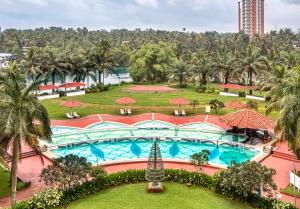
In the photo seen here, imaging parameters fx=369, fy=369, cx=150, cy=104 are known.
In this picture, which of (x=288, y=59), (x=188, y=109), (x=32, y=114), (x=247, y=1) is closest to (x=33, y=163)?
(x=32, y=114)

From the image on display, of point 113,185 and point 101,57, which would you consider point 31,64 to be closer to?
point 101,57

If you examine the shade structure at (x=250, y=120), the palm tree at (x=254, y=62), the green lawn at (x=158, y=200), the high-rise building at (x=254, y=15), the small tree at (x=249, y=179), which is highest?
the high-rise building at (x=254, y=15)

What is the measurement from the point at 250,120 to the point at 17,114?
18.9 meters

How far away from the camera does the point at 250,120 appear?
2892 cm

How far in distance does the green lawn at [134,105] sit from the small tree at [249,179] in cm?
2130

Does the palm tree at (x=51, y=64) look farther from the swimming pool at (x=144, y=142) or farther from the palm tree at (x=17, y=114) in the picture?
the palm tree at (x=17, y=114)

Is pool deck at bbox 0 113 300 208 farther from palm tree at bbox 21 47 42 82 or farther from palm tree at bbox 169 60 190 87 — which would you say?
palm tree at bbox 169 60 190 87

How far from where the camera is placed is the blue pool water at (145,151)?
26.9 m

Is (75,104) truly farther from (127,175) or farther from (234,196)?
(234,196)

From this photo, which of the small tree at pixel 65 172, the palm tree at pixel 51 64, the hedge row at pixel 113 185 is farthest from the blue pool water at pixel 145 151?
the palm tree at pixel 51 64

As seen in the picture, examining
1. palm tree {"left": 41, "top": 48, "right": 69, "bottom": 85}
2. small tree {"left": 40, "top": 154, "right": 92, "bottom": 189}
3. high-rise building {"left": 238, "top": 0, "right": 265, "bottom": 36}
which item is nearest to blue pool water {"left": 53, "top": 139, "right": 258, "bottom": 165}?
small tree {"left": 40, "top": 154, "right": 92, "bottom": 189}

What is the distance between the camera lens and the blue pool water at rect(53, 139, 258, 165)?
88.3 feet

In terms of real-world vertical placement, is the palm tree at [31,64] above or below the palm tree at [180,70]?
above

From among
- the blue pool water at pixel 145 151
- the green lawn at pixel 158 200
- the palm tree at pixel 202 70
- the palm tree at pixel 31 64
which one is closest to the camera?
the green lawn at pixel 158 200
